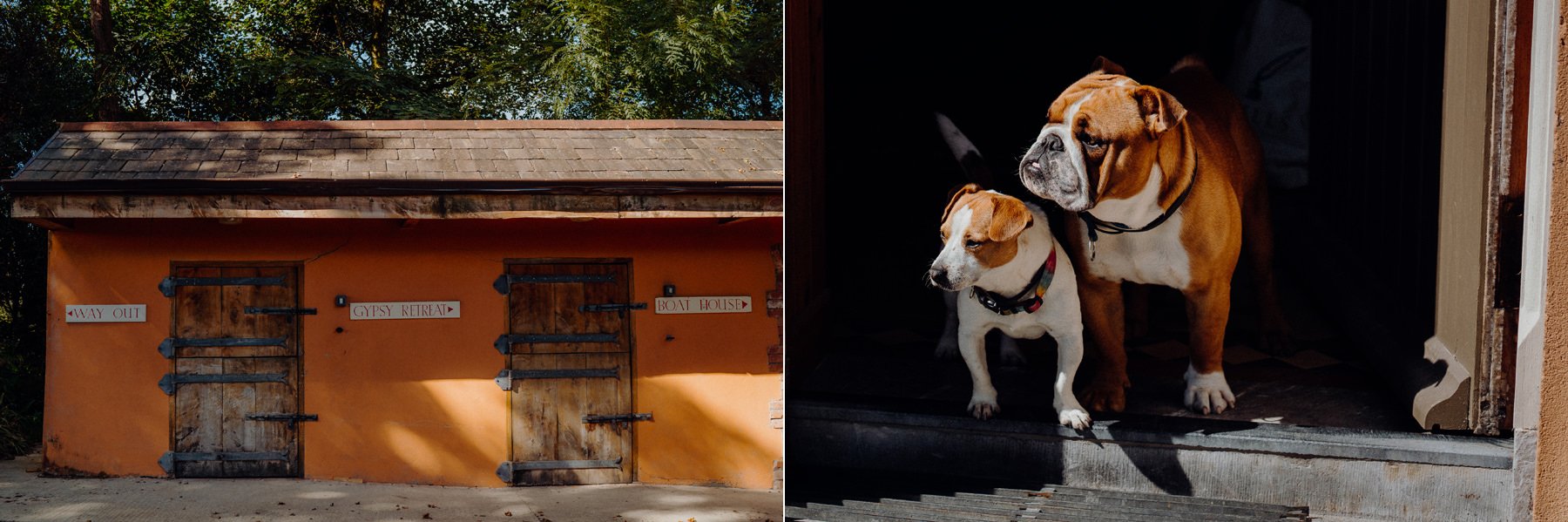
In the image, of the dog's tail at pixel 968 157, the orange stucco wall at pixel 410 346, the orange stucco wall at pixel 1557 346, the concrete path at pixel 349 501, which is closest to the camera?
the orange stucco wall at pixel 1557 346

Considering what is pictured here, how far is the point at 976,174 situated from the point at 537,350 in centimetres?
524

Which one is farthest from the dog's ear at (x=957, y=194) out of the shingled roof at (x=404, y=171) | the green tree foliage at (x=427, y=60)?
the green tree foliage at (x=427, y=60)

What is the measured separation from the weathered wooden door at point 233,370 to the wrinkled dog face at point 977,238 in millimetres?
6284

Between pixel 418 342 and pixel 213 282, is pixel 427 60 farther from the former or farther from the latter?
pixel 418 342

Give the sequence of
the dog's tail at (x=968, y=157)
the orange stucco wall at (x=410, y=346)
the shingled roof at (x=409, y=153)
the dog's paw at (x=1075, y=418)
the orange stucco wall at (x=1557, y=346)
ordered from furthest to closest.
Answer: the orange stucco wall at (x=410, y=346) < the shingled roof at (x=409, y=153) < the dog's tail at (x=968, y=157) < the dog's paw at (x=1075, y=418) < the orange stucco wall at (x=1557, y=346)

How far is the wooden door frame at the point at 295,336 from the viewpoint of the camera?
730cm

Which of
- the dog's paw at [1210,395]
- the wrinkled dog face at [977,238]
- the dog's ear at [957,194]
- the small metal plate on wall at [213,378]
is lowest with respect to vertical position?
the small metal plate on wall at [213,378]

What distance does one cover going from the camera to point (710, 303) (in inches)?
285

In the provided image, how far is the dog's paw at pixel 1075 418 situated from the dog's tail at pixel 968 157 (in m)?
0.59

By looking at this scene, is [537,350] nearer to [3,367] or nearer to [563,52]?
[3,367]

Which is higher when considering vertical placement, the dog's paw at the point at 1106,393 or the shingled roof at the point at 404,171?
the shingled roof at the point at 404,171

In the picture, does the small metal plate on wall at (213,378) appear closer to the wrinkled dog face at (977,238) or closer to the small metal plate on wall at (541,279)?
the small metal plate on wall at (541,279)

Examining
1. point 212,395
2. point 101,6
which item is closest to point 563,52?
point 101,6

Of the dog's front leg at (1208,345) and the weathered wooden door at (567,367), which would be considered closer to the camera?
the dog's front leg at (1208,345)
